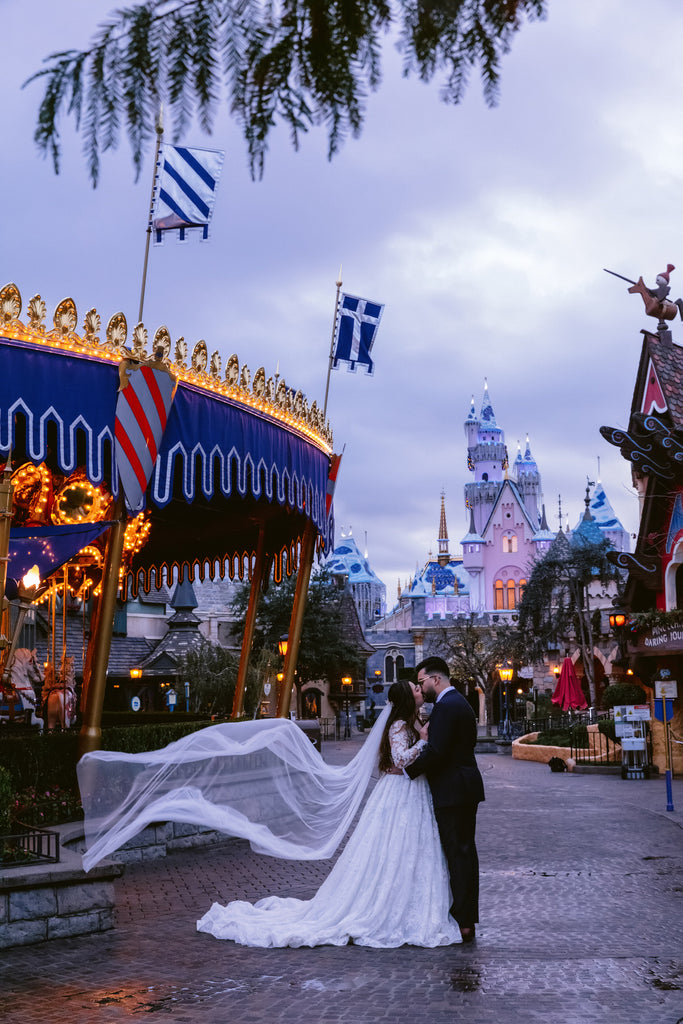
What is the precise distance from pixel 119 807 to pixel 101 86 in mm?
6755

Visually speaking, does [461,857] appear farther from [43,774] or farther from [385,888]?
[43,774]

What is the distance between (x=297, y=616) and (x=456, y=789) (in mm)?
9587

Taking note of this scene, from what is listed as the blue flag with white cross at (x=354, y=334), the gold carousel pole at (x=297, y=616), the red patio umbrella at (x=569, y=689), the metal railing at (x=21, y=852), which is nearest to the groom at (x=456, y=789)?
the metal railing at (x=21, y=852)

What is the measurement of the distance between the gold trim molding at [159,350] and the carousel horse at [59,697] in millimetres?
5424

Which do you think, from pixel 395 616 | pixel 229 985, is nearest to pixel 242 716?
pixel 229 985

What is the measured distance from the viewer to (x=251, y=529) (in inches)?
780

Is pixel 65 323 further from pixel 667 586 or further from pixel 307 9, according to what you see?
pixel 667 586

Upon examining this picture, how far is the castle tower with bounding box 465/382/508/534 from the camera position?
9738 cm

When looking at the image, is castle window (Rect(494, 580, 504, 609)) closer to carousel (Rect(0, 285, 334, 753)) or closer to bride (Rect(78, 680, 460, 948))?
carousel (Rect(0, 285, 334, 753))

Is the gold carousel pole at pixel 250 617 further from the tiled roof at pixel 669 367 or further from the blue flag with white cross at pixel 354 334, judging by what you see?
the tiled roof at pixel 669 367

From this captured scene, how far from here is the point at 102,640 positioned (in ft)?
41.7

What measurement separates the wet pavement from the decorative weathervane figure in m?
17.4

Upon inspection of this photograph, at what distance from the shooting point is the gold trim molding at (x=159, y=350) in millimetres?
11938

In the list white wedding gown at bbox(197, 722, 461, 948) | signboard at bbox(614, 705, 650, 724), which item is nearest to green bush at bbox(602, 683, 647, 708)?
signboard at bbox(614, 705, 650, 724)
